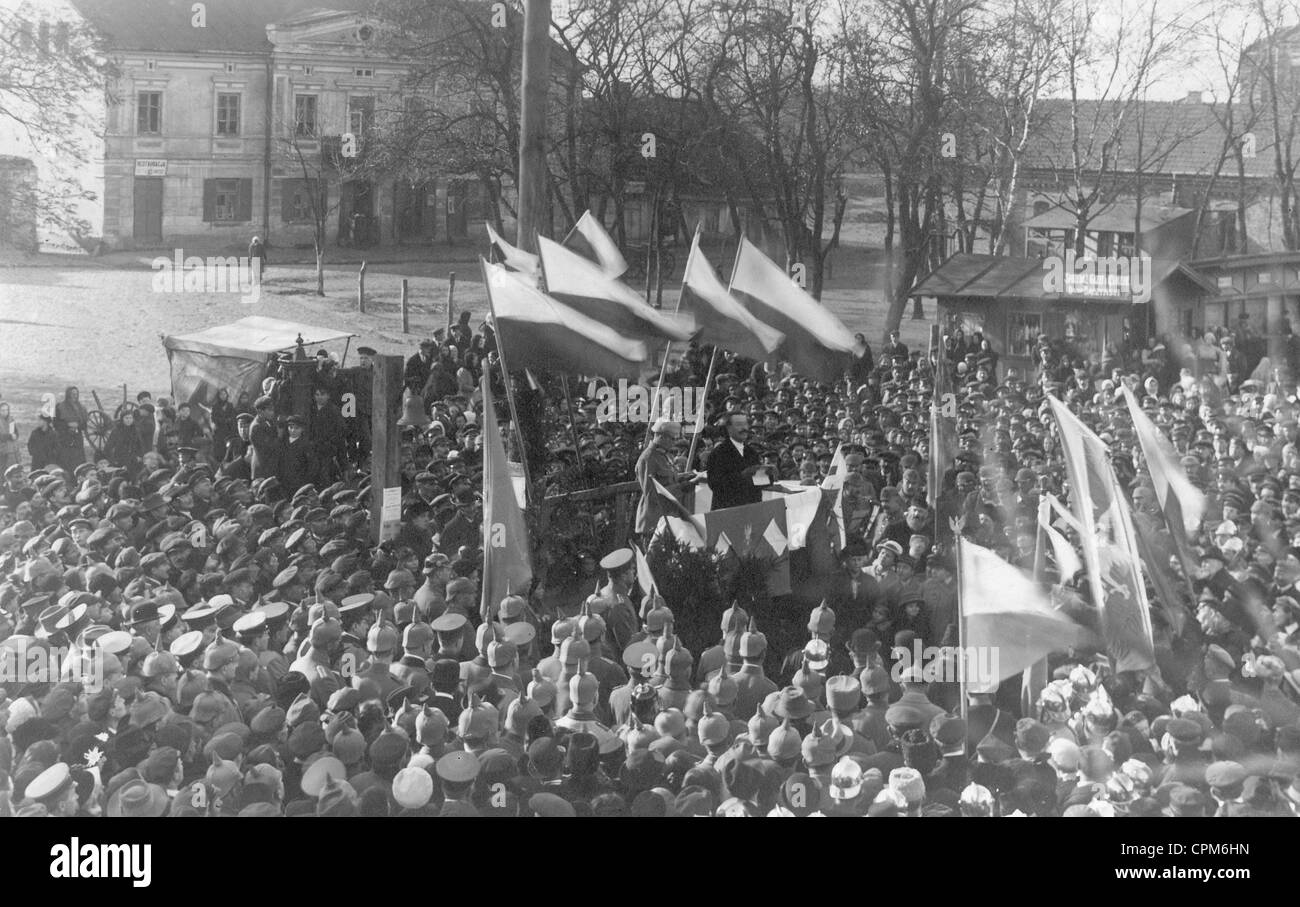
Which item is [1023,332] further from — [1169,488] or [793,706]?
[793,706]

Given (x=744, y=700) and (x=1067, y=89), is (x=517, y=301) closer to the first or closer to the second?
(x=744, y=700)

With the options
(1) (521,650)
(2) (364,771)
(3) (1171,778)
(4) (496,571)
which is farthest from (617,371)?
(3) (1171,778)

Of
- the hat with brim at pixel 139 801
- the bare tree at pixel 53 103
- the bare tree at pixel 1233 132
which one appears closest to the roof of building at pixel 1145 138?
the bare tree at pixel 1233 132

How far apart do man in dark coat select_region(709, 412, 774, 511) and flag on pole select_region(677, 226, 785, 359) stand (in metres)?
0.55

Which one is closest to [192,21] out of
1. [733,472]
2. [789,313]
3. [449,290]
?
[449,290]

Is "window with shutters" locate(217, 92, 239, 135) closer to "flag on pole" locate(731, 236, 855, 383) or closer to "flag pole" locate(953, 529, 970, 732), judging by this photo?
"flag on pole" locate(731, 236, 855, 383)

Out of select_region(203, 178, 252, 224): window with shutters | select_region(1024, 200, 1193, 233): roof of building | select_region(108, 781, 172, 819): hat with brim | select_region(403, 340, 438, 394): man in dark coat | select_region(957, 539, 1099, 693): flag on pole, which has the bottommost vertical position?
select_region(108, 781, 172, 819): hat with brim

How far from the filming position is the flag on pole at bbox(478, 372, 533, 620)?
701cm

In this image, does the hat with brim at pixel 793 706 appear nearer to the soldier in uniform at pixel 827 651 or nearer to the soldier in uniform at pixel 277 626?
the soldier in uniform at pixel 827 651

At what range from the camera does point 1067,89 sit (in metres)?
10.3

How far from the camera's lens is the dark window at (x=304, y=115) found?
9.30 metres

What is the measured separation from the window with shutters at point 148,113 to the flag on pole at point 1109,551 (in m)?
6.14

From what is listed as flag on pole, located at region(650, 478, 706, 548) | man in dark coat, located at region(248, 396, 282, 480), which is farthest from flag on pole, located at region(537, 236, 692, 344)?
man in dark coat, located at region(248, 396, 282, 480)
